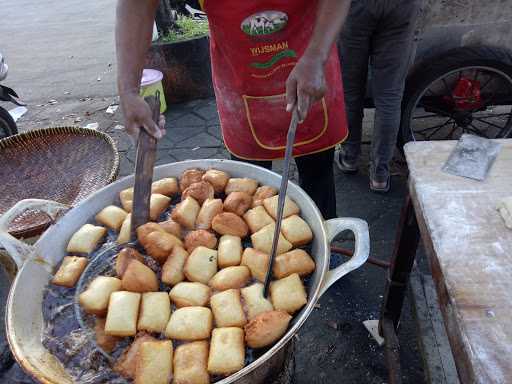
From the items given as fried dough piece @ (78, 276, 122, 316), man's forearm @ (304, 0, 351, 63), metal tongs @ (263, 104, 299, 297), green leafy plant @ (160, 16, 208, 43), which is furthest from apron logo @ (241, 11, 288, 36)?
green leafy plant @ (160, 16, 208, 43)

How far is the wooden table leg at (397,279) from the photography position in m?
1.64

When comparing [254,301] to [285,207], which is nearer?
[254,301]

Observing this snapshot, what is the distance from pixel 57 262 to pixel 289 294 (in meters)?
0.92

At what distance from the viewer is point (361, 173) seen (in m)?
3.50

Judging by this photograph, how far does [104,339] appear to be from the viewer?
4.10 ft

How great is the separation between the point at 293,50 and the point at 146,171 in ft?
2.80

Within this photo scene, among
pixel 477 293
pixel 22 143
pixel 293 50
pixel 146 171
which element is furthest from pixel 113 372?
pixel 22 143

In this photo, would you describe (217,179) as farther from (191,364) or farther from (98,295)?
→ (191,364)

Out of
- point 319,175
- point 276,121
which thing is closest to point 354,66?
point 319,175

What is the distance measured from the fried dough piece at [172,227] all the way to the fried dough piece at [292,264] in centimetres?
44

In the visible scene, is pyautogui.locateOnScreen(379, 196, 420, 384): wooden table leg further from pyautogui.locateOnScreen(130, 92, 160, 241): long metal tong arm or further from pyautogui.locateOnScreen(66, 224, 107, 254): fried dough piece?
pyautogui.locateOnScreen(66, 224, 107, 254): fried dough piece

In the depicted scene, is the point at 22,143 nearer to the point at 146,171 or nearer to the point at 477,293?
the point at 146,171

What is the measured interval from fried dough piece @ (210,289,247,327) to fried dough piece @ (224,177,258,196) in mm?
522

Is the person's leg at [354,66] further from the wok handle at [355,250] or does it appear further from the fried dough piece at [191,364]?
the fried dough piece at [191,364]
